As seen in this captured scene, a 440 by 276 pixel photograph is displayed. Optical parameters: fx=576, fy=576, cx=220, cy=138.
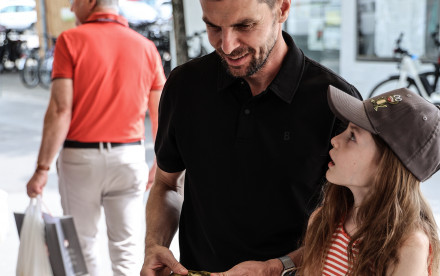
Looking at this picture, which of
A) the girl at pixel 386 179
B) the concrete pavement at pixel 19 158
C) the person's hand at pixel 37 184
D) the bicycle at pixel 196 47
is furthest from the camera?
the bicycle at pixel 196 47

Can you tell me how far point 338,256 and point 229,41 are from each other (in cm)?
70

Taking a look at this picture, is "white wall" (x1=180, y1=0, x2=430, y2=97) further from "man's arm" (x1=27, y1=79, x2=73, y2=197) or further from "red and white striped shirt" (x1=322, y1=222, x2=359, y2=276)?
"red and white striped shirt" (x1=322, y1=222, x2=359, y2=276)

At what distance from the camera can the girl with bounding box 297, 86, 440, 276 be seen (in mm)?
1540

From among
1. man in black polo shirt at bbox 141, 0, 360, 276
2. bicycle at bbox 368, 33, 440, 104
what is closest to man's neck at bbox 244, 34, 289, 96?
man in black polo shirt at bbox 141, 0, 360, 276

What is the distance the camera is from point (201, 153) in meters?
1.79

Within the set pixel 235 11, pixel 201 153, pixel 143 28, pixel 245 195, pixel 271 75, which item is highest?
pixel 235 11

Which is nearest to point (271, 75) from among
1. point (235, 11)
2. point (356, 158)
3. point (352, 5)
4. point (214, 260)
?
point (235, 11)

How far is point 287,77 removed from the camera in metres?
1.70

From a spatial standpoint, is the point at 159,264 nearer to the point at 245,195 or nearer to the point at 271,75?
the point at 245,195

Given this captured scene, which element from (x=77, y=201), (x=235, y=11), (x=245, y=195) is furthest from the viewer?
(x=77, y=201)

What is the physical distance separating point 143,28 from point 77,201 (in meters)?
10.1

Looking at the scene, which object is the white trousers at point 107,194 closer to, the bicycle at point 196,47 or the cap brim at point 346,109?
the cap brim at point 346,109

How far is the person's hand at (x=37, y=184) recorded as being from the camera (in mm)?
2983

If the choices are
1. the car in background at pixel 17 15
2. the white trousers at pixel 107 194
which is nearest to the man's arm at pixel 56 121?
the white trousers at pixel 107 194
